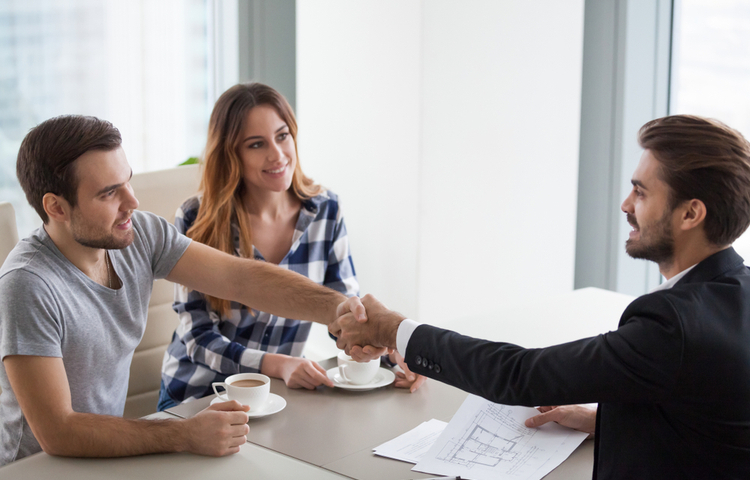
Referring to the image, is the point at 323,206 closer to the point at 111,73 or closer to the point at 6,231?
the point at 6,231

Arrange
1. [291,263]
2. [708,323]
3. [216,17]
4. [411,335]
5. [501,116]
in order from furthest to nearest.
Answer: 1. [216,17]
2. [501,116]
3. [291,263]
4. [411,335]
5. [708,323]

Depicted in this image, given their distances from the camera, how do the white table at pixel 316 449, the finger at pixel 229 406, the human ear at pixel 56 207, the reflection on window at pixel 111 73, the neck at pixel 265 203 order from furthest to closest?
the reflection on window at pixel 111 73 < the neck at pixel 265 203 < the human ear at pixel 56 207 < the finger at pixel 229 406 < the white table at pixel 316 449

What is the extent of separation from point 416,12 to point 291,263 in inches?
46.5

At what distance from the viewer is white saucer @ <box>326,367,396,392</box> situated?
1.49 m

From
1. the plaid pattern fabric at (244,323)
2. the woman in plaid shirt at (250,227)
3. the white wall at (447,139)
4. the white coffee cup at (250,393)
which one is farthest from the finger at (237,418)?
the white wall at (447,139)

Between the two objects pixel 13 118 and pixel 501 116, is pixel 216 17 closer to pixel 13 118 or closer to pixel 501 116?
pixel 13 118

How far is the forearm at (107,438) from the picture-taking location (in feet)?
3.86

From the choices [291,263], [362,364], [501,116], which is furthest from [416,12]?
[362,364]

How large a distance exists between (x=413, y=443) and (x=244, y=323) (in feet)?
2.70

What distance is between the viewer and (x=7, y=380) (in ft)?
4.54

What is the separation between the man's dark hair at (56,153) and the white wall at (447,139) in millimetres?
1536

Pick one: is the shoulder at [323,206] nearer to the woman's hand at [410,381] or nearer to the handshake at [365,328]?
the handshake at [365,328]

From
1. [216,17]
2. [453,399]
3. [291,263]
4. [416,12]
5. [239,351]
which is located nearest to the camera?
[453,399]

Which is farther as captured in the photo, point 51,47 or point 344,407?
point 51,47
